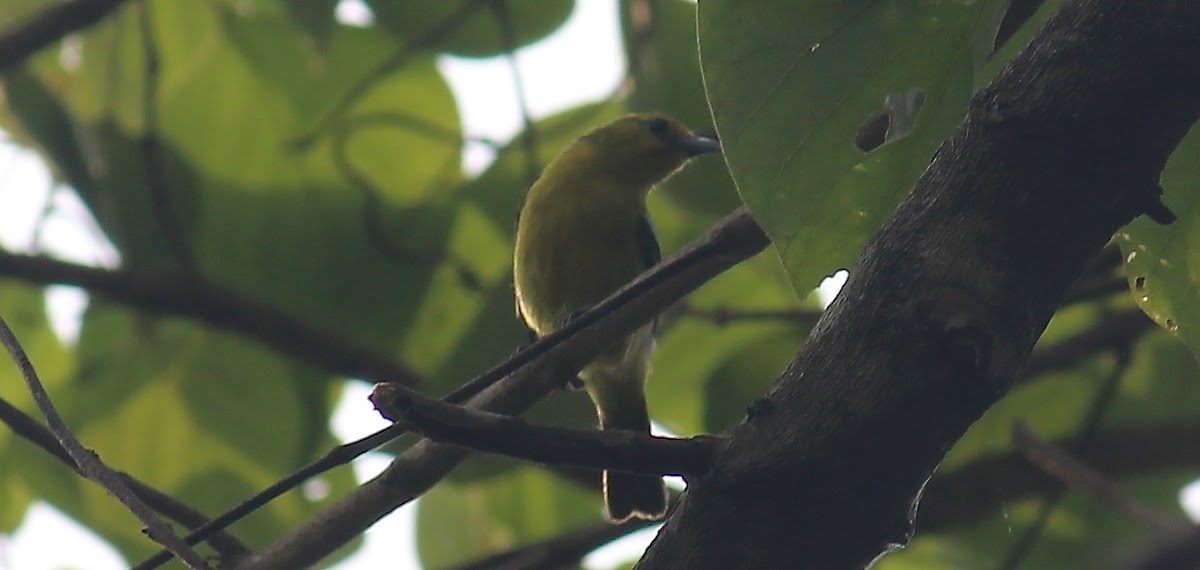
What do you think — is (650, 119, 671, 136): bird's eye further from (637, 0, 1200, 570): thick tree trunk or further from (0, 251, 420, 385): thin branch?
(637, 0, 1200, 570): thick tree trunk

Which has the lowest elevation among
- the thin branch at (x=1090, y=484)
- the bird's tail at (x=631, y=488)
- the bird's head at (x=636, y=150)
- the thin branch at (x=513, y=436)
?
the thin branch at (x=513, y=436)

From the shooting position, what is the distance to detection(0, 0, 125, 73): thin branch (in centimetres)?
316

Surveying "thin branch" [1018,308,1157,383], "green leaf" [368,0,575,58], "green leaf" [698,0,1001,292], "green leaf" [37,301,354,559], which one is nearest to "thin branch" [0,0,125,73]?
"green leaf" [368,0,575,58]

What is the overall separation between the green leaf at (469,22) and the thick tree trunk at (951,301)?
7.08 ft

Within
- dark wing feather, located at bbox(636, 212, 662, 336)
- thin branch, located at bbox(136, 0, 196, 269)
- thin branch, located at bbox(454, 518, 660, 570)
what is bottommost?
thin branch, located at bbox(454, 518, 660, 570)

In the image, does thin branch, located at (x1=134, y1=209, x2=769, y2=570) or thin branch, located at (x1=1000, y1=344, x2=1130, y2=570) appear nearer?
thin branch, located at (x1=134, y1=209, x2=769, y2=570)

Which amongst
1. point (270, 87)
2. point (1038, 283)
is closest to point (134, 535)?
point (270, 87)

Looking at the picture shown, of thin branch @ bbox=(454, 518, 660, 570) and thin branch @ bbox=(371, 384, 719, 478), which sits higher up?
thin branch @ bbox=(454, 518, 660, 570)

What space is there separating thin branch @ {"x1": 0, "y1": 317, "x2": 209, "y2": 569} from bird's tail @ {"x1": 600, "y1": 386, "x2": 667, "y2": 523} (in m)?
1.50

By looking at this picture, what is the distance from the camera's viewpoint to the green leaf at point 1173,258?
1.62 m

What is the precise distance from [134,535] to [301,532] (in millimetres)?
1665

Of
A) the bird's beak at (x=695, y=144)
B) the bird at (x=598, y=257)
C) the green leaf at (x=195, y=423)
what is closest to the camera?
the green leaf at (x=195, y=423)

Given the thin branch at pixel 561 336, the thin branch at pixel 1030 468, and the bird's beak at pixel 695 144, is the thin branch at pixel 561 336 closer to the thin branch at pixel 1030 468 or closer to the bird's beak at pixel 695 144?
the thin branch at pixel 1030 468

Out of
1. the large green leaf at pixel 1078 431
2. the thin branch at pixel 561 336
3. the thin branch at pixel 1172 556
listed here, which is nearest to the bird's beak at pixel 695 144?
the large green leaf at pixel 1078 431
